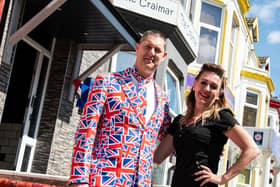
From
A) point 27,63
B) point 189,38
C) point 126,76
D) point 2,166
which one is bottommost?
point 2,166

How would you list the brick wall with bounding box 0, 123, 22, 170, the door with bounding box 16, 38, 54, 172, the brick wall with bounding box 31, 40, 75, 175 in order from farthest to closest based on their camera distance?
the brick wall with bounding box 0, 123, 22, 170 < the brick wall with bounding box 31, 40, 75, 175 < the door with bounding box 16, 38, 54, 172

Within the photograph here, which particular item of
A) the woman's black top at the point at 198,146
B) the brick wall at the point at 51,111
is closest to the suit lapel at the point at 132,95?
the woman's black top at the point at 198,146

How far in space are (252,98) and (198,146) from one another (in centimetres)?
2440

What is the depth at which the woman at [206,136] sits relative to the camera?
9.92 ft

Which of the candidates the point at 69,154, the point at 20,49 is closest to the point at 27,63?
the point at 20,49

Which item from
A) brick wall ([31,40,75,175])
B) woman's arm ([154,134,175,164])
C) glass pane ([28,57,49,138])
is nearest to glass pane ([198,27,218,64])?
brick wall ([31,40,75,175])

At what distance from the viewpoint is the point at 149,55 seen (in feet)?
10.1

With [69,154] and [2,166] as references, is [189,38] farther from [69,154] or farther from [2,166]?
[2,166]

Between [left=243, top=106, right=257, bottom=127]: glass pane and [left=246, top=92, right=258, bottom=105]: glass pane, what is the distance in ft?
1.25

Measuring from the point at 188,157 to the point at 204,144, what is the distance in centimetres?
13

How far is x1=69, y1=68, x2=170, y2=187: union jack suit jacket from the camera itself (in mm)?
2869

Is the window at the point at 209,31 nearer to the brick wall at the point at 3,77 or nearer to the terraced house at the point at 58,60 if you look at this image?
the terraced house at the point at 58,60

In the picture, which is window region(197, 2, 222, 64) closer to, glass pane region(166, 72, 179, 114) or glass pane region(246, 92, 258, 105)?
glass pane region(166, 72, 179, 114)

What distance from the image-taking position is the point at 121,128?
2959 mm
